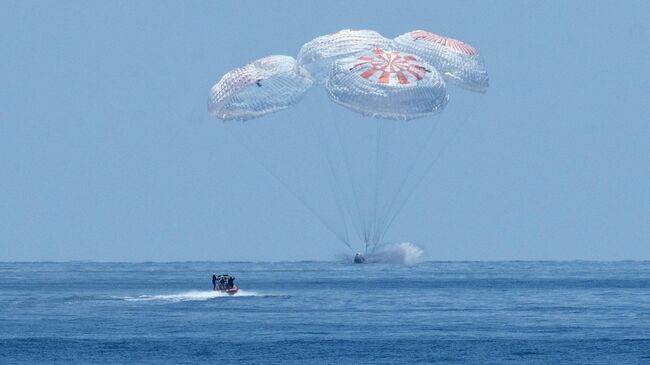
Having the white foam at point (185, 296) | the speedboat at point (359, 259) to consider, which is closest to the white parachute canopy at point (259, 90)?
the white foam at point (185, 296)

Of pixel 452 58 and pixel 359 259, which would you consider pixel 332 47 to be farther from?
pixel 359 259

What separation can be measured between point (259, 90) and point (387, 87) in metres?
7.03

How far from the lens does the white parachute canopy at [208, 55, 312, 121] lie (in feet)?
197

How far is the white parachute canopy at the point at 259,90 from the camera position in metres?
60.1

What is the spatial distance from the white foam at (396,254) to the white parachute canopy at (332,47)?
132ft

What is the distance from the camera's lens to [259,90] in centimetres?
6209

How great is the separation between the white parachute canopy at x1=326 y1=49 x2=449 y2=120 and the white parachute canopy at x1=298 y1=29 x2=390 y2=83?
0.54 meters

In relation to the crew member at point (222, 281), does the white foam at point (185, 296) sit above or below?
below

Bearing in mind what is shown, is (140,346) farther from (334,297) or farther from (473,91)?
(334,297)

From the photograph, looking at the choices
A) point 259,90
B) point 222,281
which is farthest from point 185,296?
point 259,90

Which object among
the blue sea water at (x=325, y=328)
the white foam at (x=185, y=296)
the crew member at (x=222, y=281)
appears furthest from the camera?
the white foam at (x=185, y=296)

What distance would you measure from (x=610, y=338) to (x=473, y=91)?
13.3 meters

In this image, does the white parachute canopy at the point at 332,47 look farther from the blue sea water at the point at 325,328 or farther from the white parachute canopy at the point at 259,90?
the blue sea water at the point at 325,328

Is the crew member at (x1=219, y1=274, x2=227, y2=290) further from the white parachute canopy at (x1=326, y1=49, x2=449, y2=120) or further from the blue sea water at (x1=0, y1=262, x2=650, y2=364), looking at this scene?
the white parachute canopy at (x1=326, y1=49, x2=449, y2=120)
